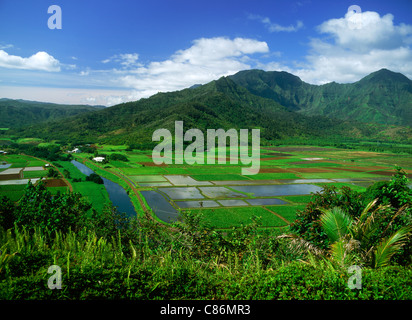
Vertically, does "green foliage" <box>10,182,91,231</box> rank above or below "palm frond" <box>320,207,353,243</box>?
below

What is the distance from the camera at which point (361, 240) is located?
6.05 meters

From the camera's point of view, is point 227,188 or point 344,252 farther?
point 227,188

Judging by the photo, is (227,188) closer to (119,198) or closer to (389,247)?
(119,198)

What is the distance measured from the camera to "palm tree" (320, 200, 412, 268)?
554cm

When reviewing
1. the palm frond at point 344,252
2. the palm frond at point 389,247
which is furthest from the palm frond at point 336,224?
the palm frond at point 389,247

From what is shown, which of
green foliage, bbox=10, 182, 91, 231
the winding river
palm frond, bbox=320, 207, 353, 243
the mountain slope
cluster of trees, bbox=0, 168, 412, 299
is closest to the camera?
cluster of trees, bbox=0, 168, 412, 299

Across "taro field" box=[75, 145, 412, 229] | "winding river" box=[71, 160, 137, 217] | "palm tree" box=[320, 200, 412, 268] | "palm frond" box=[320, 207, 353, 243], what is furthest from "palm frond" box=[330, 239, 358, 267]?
"winding river" box=[71, 160, 137, 217]

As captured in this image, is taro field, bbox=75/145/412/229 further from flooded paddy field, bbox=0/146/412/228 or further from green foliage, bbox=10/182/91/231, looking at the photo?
green foliage, bbox=10/182/91/231

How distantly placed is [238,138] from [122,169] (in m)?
83.9

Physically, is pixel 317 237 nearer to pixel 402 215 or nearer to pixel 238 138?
pixel 402 215

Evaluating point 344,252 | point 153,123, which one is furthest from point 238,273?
point 153,123

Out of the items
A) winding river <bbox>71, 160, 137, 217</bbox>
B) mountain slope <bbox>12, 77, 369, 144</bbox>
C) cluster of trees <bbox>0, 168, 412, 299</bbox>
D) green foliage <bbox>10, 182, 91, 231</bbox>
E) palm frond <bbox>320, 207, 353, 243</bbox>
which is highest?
mountain slope <bbox>12, 77, 369, 144</bbox>
